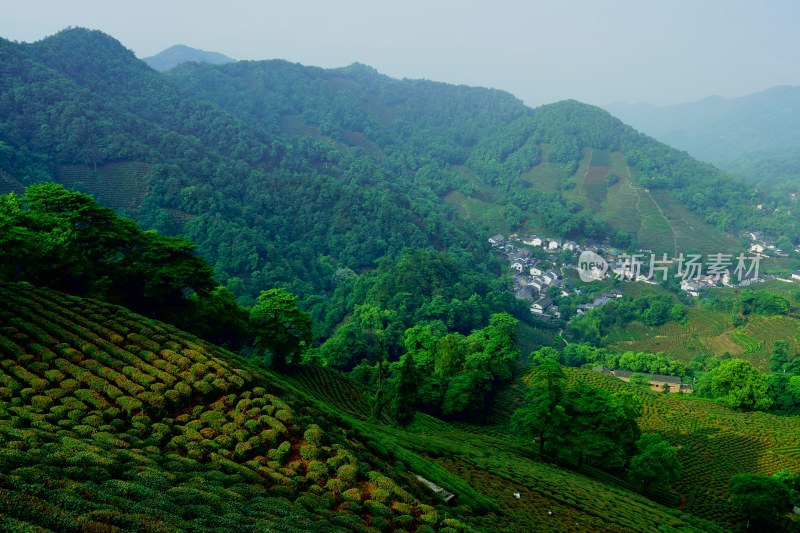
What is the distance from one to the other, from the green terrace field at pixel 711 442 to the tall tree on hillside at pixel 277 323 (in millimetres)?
16858

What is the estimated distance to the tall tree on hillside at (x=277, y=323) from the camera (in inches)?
1164

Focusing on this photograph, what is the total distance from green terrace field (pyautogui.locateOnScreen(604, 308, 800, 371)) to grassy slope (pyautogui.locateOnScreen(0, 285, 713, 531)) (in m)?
54.7

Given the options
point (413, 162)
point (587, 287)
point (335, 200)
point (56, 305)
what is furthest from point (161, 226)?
point (413, 162)

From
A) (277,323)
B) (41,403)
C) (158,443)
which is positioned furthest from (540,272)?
(41,403)

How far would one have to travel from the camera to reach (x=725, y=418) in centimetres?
3575

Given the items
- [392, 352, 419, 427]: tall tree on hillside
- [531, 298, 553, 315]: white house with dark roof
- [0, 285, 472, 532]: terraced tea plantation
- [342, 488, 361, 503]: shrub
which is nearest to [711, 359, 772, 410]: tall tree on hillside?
[392, 352, 419, 427]: tall tree on hillside

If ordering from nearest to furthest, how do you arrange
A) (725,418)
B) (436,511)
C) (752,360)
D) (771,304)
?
(436,511) < (725,418) < (752,360) < (771,304)

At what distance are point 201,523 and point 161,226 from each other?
6301cm

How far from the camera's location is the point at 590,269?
335 feet

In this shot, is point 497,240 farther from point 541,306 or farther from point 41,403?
point 41,403

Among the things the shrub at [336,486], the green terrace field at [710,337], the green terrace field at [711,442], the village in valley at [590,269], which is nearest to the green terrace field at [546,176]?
the village in valley at [590,269]

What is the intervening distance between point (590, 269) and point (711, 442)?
7358 centimetres

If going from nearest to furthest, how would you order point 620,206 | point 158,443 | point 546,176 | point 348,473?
point 158,443 → point 348,473 → point 620,206 → point 546,176

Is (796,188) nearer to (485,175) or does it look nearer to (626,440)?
(485,175)
